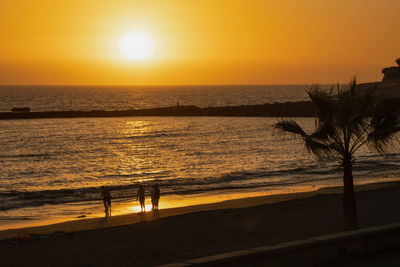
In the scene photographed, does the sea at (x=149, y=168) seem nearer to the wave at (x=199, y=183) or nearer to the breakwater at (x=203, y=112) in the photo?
the wave at (x=199, y=183)

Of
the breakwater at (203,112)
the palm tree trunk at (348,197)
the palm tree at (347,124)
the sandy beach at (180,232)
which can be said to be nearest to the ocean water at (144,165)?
the sandy beach at (180,232)

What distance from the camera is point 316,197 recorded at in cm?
2553

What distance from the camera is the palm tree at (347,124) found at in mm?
17531

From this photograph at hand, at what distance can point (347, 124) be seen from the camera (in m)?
17.4

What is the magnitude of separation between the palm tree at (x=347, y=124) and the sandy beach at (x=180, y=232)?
7.14 feet

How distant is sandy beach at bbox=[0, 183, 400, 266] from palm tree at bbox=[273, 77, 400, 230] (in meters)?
2.18

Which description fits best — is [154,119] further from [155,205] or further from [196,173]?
[155,205]

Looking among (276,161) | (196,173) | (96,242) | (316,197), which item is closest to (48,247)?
(96,242)

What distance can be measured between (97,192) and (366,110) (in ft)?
65.7

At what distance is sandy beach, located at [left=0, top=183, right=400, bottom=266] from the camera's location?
15091mm

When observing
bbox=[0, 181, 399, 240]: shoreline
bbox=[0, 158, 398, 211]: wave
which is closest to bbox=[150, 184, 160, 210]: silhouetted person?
bbox=[0, 181, 399, 240]: shoreline

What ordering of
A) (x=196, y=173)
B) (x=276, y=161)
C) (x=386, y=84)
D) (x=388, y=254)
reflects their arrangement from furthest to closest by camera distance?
(x=386, y=84) < (x=276, y=161) < (x=196, y=173) < (x=388, y=254)

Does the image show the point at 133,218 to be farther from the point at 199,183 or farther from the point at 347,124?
the point at 199,183

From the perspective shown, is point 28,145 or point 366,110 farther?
point 28,145
